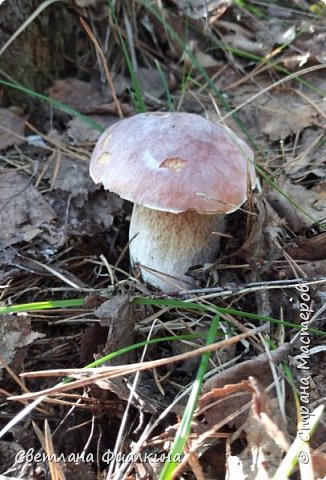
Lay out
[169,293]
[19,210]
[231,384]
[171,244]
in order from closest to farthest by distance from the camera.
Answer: [231,384] → [169,293] → [171,244] → [19,210]

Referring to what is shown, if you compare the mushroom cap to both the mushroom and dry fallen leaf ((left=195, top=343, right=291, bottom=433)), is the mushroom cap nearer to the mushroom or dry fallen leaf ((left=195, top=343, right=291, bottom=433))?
the mushroom

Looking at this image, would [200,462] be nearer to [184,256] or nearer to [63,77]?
[184,256]

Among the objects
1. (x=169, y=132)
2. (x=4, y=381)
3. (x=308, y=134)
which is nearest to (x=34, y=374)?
(x=4, y=381)

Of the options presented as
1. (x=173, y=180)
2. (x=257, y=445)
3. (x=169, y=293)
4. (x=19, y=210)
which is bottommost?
(x=257, y=445)

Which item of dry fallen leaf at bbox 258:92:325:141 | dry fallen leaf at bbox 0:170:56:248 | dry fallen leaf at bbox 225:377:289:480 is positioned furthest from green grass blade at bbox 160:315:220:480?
dry fallen leaf at bbox 258:92:325:141

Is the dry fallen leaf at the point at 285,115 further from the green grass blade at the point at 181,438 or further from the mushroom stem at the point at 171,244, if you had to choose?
the green grass blade at the point at 181,438

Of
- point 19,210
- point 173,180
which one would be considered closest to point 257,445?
point 173,180
